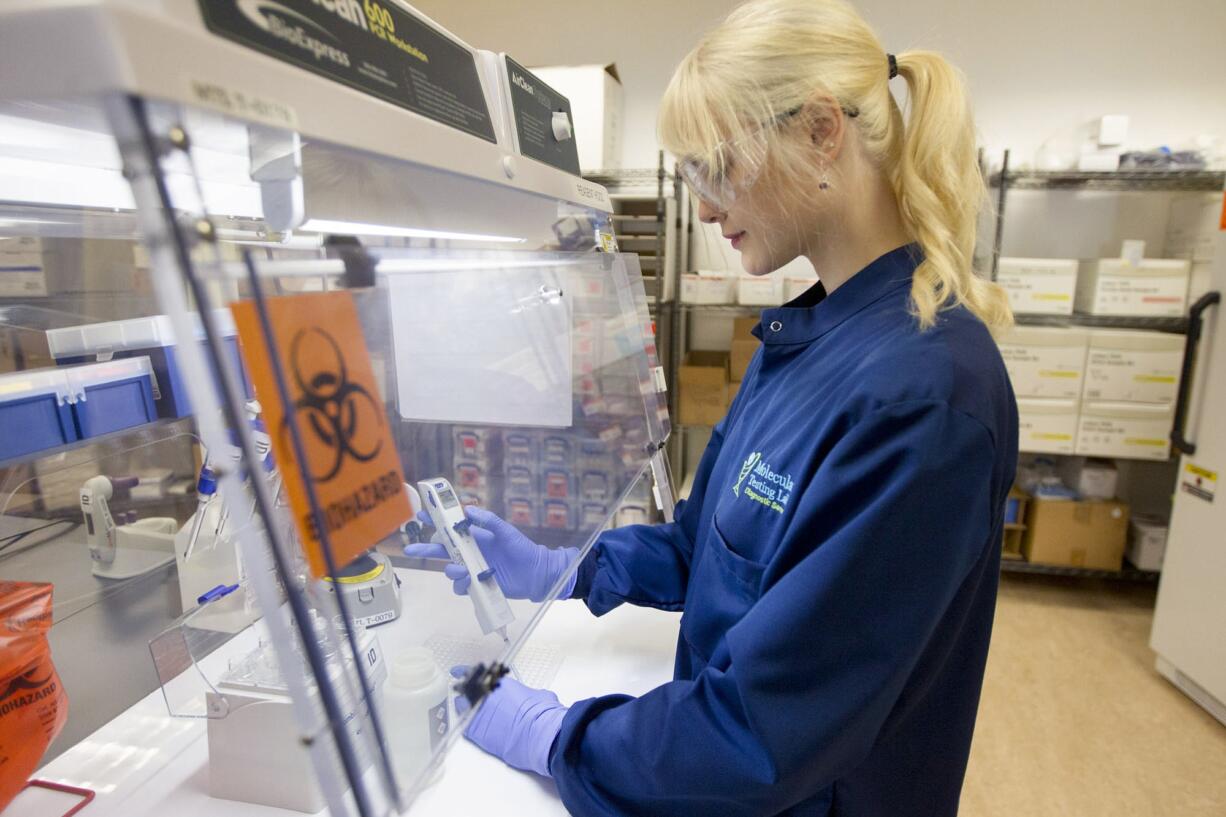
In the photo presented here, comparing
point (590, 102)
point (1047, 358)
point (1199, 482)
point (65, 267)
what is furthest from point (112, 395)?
point (1047, 358)

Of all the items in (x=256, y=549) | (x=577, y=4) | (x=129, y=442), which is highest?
(x=577, y=4)

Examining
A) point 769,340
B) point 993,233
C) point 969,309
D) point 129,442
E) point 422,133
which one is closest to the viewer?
point 422,133

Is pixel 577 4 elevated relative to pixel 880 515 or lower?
elevated

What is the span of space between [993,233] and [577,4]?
7.09ft

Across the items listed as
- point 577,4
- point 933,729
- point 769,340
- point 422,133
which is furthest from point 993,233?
point 422,133

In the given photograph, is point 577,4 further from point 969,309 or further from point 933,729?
point 933,729

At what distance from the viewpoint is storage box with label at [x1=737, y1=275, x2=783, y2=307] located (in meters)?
2.85

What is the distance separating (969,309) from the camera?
768mm

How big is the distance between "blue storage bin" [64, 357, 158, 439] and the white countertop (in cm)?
42

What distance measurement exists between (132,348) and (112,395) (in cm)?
12

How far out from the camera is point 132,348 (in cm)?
100

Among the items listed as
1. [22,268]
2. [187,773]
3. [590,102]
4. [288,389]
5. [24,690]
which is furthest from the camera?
[590,102]

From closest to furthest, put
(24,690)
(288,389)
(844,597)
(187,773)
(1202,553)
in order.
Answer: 1. (288,389)
2. (844,597)
3. (24,690)
4. (187,773)
5. (1202,553)

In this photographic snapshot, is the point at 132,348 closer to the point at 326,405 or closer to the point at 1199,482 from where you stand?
the point at 326,405
